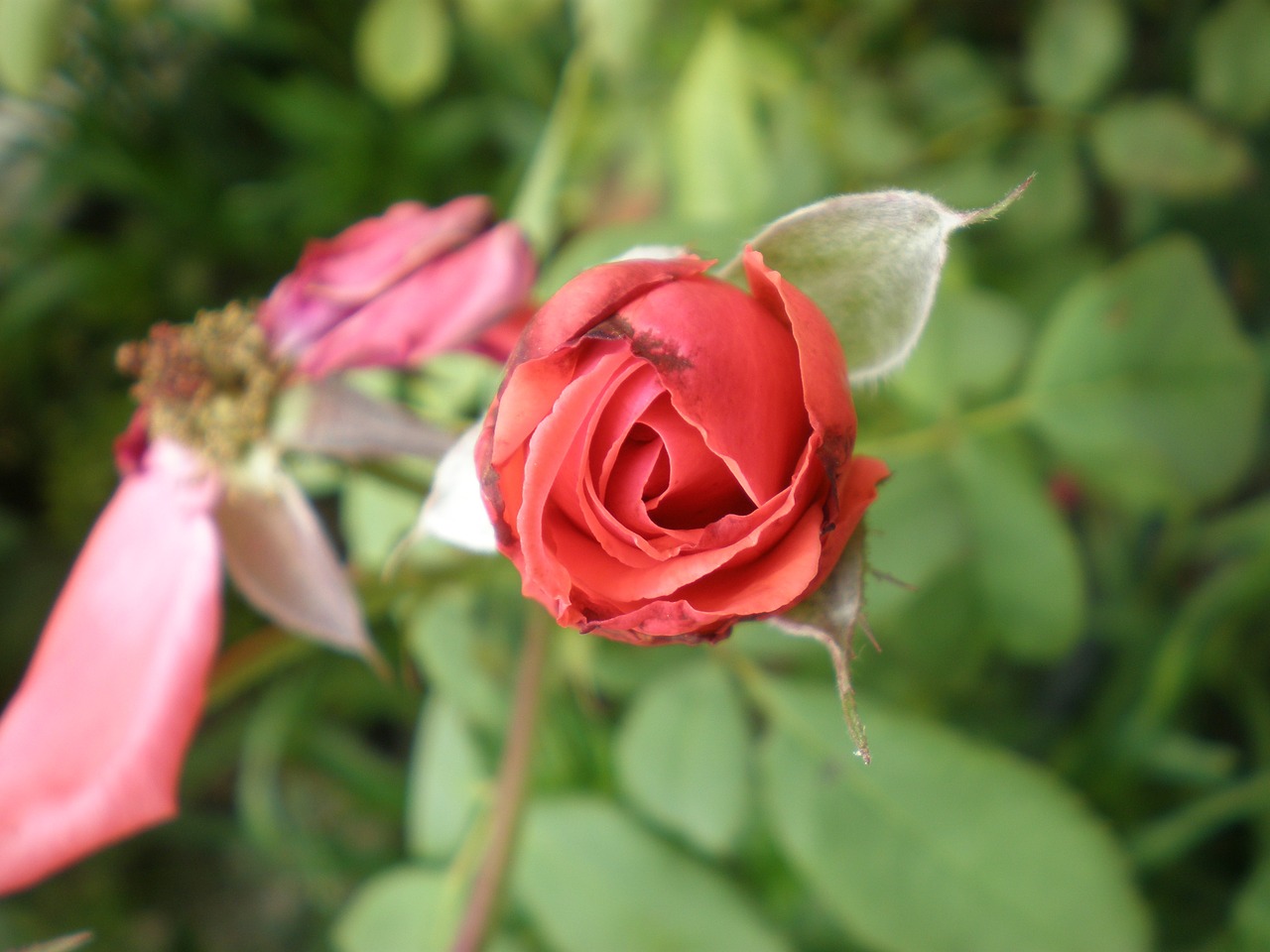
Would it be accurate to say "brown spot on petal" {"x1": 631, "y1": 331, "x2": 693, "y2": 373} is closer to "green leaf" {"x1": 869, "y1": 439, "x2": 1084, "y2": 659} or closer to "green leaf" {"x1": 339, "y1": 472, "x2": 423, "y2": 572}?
"green leaf" {"x1": 869, "y1": 439, "x2": 1084, "y2": 659}

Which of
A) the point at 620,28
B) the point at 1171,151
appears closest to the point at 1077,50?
the point at 1171,151

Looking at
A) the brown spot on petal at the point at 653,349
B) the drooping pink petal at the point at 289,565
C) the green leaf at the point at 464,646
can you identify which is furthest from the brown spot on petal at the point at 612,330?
the green leaf at the point at 464,646

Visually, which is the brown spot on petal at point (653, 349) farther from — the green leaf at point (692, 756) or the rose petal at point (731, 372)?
the green leaf at point (692, 756)

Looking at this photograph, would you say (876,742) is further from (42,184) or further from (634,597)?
(42,184)

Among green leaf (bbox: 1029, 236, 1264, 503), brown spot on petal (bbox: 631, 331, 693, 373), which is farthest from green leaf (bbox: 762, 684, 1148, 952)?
brown spot on petal (bbox: 631, 331, 693, 373)

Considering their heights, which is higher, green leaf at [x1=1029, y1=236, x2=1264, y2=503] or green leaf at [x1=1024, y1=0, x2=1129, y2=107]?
green leaf at [x1=1024, y1=0, x2=1129, y2=107]

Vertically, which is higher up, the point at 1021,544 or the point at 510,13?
the point at 510,13

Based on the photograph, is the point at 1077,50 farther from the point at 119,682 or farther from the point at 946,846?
the point at 119,682
